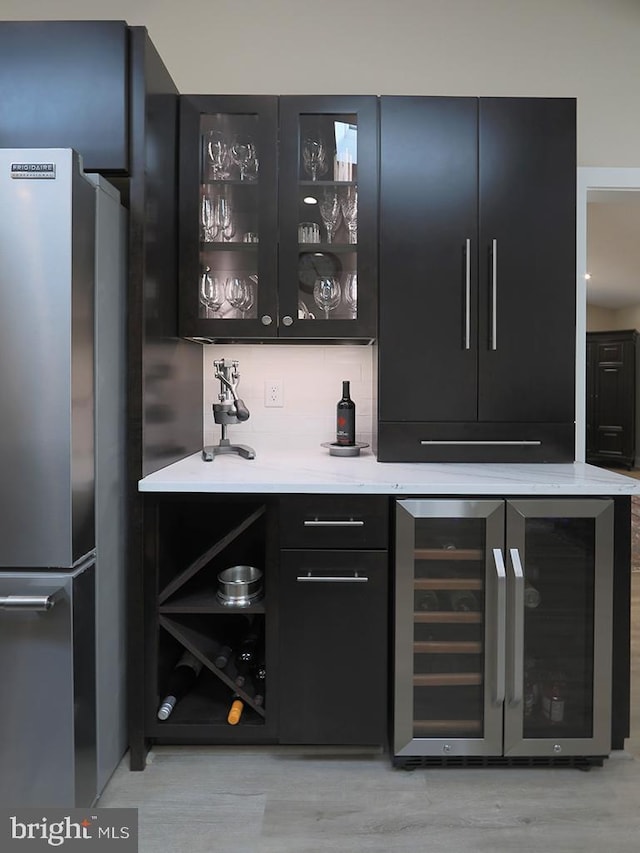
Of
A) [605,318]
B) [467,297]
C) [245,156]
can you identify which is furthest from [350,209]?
[605,318]

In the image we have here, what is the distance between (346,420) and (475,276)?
2.49 feet

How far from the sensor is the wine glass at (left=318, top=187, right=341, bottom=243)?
2.01 meters

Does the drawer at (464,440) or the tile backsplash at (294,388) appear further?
the tile backsplash at (294,388)

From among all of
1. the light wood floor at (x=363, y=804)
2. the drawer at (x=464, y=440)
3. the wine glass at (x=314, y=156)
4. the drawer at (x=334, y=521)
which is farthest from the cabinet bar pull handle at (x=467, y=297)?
Answer: the light wood floor at (x=363, y=804)

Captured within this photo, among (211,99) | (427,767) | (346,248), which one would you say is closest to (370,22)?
(211,99)

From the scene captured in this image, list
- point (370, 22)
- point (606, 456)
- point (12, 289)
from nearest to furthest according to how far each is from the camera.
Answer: point (12, 289), point (370, 22), point (606, 456)

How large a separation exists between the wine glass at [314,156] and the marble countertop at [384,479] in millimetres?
1142

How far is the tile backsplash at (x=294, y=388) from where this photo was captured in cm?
234

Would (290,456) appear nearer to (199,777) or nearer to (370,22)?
(199,777)

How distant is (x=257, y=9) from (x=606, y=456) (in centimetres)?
914

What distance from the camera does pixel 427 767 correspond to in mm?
1681

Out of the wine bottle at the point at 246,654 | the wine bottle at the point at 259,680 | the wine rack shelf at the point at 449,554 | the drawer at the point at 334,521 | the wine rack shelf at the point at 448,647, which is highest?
the drawer at the point at 334,521

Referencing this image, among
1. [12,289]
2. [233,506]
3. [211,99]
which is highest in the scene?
[211,99]

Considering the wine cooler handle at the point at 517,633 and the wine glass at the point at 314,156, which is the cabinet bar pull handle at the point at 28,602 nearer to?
the wine cooler handle at the point at 517,633
